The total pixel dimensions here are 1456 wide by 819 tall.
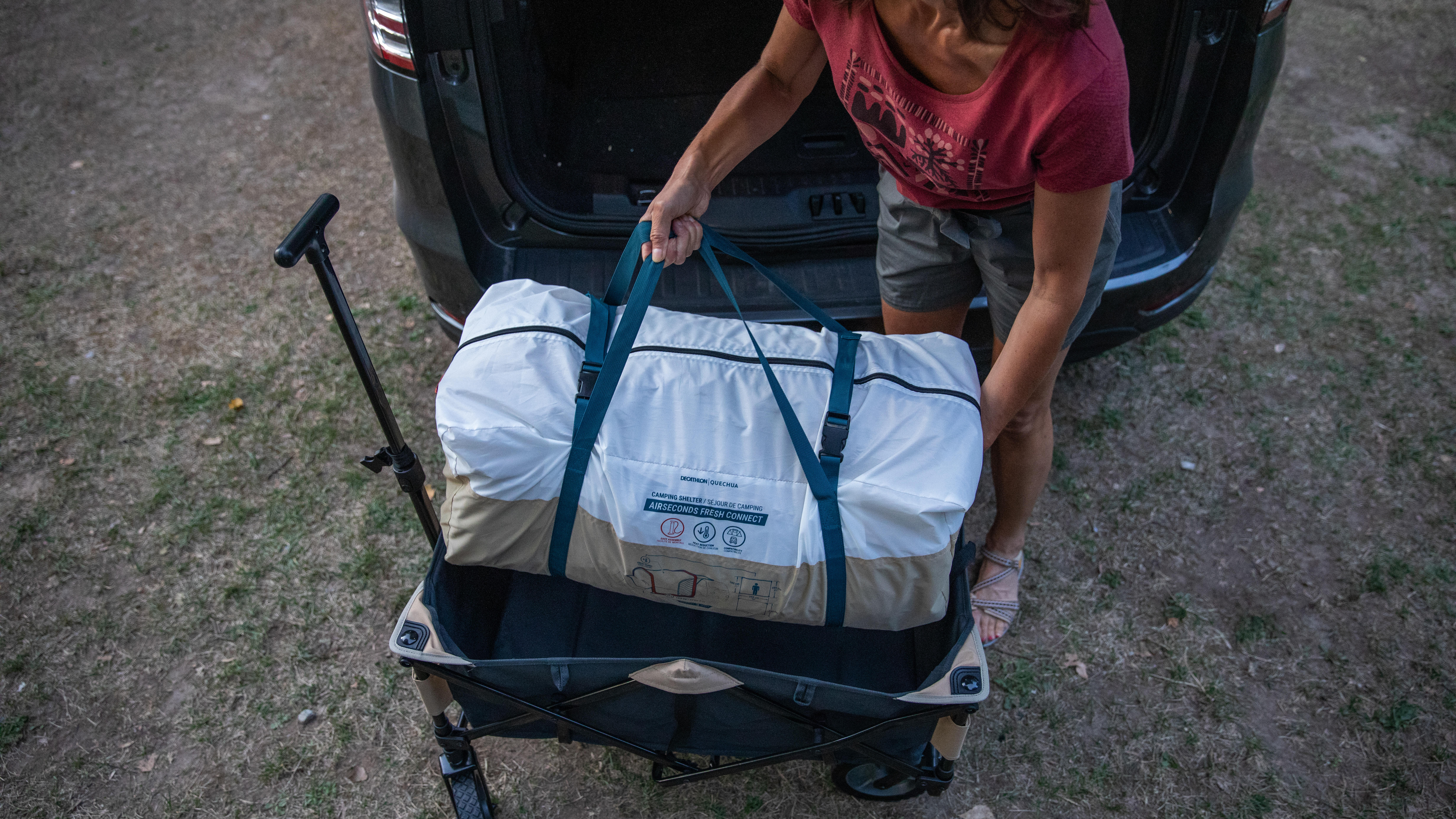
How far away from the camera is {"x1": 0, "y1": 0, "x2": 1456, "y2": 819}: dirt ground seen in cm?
197

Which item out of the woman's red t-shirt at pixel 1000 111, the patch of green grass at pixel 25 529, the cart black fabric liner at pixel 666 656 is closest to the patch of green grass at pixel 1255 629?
the cart black fabric liner at pixel 666 656

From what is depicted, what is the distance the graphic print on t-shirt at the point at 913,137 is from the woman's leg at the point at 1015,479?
464 mm

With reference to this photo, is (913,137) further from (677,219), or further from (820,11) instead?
(677,219)

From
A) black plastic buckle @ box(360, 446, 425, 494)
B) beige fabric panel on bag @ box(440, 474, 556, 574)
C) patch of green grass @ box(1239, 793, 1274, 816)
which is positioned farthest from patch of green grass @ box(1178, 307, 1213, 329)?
black plastic buckle @ box(360, 446, 425, 494)

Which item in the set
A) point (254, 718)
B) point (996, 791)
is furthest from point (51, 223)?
point (996, 791)

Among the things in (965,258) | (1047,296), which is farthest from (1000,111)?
(965,258)

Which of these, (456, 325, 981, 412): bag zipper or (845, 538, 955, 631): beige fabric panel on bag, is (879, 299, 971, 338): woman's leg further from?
(845, 538, 955, 631): beige fabric panel on bag

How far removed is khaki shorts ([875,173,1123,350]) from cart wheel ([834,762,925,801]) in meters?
0.95

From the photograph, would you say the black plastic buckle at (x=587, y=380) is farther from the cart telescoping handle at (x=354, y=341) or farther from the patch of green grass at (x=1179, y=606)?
the patch of green grass at (x=1179, y=606)

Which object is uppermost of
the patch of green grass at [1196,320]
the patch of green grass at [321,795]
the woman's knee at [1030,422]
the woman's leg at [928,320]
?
the woman's leg at [928,320]

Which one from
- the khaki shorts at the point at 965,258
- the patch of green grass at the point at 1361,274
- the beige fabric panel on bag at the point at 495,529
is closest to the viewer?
the beige fabric panel on bag at the point at 495,529

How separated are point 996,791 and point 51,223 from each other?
12.1 ft

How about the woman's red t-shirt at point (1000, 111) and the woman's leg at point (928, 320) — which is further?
the woman's leg at point (928, 320)

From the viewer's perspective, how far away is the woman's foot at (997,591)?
7.25 ft
